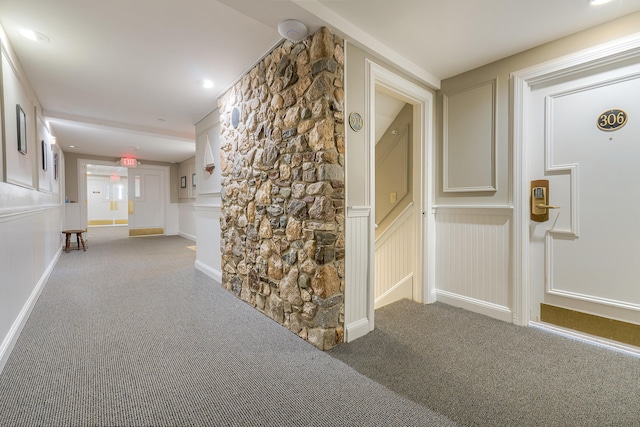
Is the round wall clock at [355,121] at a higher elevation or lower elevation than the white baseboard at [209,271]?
higher

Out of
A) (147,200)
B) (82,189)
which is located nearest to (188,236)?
(147,200)

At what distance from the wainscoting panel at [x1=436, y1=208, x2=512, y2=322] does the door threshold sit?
0.24 metres

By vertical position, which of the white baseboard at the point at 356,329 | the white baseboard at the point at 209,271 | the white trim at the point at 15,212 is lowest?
the white baseboard at the point at 356,329

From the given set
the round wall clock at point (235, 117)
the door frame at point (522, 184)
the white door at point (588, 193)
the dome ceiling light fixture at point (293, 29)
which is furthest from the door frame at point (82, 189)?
the white door at point (588, 193)

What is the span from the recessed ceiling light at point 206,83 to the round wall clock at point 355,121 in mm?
1846

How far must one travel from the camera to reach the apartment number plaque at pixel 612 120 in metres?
1.87

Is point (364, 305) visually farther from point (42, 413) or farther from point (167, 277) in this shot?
point (167, 277)

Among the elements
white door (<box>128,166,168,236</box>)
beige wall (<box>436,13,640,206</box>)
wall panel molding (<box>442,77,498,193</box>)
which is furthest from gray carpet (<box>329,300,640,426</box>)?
white door (<box>128,166,168,236</box>)

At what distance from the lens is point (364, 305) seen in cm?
212

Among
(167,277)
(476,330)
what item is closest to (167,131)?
(167,277)

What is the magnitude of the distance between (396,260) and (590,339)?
5.38ft

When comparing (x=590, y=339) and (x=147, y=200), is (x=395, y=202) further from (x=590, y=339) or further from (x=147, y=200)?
(x=147, y=200)

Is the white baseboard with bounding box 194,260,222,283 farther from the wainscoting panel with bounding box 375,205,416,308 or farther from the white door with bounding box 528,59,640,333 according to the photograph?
the white door with bounding box 528,59,640,333

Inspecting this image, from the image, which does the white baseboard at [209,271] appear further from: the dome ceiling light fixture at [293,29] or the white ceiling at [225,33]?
the dome ceiling light fixture at [293,29]
